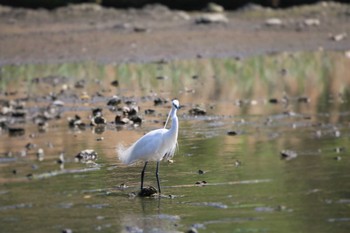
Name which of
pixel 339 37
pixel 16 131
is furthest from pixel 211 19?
pixel 16 131

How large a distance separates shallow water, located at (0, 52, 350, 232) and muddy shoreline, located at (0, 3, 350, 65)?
6.11 ft

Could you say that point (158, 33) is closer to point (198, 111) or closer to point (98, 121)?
point (198, 111)

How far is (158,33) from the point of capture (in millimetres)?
25594

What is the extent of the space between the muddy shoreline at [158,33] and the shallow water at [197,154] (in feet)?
6.11

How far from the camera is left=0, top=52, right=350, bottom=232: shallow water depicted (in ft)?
30.8

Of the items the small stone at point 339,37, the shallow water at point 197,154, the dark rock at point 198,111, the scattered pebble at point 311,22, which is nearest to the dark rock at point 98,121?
the shallow water at point 197,154

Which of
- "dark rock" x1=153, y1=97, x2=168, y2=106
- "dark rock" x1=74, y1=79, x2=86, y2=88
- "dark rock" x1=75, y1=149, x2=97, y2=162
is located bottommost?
"dark rock" x1=75, y1=149, x2=97, y2=162

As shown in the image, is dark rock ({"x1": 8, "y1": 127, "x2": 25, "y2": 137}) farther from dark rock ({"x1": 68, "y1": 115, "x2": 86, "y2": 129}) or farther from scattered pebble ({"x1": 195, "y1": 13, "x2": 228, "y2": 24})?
scattered pebble ({"x1": 195, "y1": 13, "x2": 228, "y2": 24})

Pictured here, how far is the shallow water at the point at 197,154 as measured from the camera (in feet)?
30.8

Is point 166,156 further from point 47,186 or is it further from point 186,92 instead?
point 186,92

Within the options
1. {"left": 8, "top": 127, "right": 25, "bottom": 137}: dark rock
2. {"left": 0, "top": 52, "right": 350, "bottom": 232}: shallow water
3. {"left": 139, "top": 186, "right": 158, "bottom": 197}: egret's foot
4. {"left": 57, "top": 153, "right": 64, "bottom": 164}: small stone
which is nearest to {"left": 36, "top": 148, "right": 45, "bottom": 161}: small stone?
{"left": 0, "top": 52, "right": 350, "bottom": 232}: shallow water

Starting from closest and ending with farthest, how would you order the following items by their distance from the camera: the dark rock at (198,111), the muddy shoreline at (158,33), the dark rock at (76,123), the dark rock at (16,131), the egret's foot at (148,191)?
1. the egret's foot at (148,191)
2. the dark rock at (16,131)
3. the dark rock at (76,123)
4. the dark rock at (198,111)
5. the muddy shoreline at (158,33)

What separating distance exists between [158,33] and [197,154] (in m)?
13.1

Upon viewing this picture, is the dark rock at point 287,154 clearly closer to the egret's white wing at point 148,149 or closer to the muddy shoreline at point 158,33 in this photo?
the egret's white wing at point 148,149
